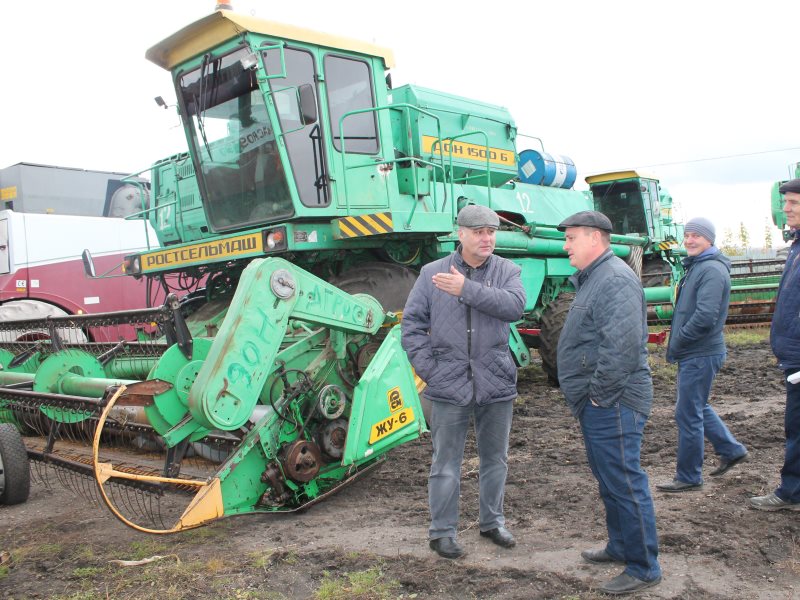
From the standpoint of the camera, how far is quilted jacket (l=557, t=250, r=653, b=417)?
9.67 ft

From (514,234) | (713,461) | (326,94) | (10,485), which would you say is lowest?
(713,461)

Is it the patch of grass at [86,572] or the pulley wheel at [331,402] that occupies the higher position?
the pulley wheel at [331,402]

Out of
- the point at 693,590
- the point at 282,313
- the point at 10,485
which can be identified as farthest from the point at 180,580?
the point at 693,590

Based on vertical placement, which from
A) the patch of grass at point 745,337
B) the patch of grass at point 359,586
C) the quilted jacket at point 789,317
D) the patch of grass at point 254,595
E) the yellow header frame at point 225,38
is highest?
the yellow header frame at point 225,38

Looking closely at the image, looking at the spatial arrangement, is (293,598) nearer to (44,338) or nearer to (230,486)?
(230,486)

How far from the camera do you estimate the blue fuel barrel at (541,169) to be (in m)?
8.62

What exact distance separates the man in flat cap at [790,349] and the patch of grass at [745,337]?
7.71 meters

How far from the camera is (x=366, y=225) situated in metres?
5.49

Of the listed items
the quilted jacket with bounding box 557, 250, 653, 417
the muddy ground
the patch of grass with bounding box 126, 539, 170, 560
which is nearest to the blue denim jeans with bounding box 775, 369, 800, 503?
the muddy ground

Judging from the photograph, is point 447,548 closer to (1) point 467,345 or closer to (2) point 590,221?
(1) point 467,345

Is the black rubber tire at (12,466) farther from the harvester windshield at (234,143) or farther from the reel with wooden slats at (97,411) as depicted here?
the harvester windshield at (234,143)

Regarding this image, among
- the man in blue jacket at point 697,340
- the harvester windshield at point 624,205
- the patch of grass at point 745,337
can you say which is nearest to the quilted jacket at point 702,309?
the man in blue jacket at point 697,340

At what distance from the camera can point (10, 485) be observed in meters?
4.52

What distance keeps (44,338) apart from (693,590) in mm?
5202
